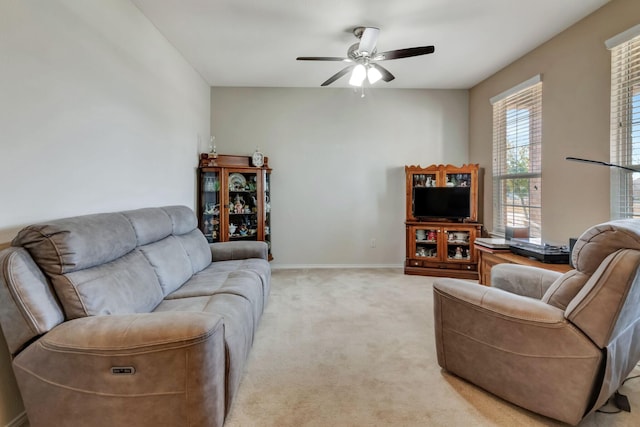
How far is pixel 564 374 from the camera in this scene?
4.73ft

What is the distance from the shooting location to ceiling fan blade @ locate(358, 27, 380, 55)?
8.54 ft

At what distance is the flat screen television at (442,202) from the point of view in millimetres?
4266

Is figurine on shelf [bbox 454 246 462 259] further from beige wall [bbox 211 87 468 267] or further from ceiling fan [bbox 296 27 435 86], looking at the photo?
ceiling fan [bbox 296 27 435 86]

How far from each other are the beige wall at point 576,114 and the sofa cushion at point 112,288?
3.59 meters

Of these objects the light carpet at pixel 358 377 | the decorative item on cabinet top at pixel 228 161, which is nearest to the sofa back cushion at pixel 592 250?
the light carpet at pixel 358 377

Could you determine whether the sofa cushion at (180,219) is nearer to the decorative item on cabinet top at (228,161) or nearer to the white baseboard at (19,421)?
the decorative item on cabinet top at (228,161)

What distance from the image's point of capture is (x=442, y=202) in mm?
4324

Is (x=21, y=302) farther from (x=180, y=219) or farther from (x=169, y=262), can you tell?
(x=180, y=219)

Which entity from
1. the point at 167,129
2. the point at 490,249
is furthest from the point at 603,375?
the point at 167,129

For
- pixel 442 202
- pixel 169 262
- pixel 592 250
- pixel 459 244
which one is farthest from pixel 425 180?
pixel 169 262

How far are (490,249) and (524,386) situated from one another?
5.38 feet

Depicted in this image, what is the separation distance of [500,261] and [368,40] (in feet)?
7.63

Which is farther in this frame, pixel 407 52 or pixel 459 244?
pixel 459 244

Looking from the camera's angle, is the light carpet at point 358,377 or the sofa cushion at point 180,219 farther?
the sofa cushion at point 180,219
